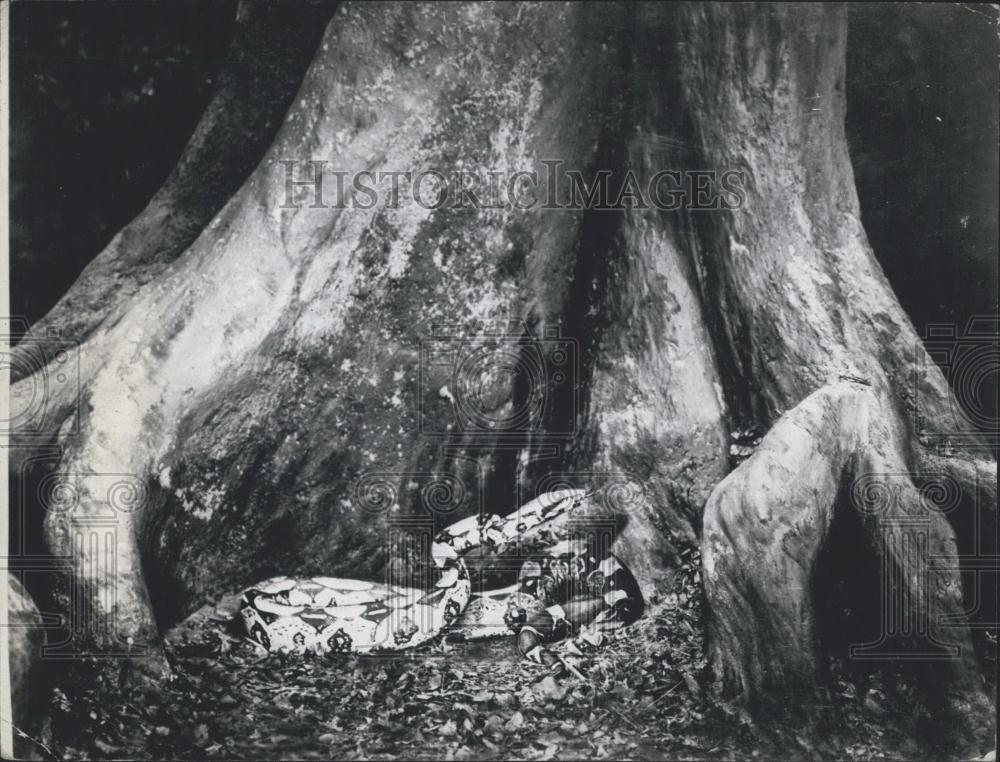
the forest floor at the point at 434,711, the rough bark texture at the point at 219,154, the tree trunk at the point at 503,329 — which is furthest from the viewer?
the rough bark texture at the point at 219,154

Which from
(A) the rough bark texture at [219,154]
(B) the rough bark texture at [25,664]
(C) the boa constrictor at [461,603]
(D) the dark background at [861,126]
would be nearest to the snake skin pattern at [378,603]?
(C) the boa constrictor at [461,603]

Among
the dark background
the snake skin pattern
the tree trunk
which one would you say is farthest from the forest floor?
the dark background

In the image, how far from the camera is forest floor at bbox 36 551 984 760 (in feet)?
9.75

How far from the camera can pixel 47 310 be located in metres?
3.16

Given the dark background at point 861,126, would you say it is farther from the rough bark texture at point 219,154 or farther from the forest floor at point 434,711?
the forest floor at point 434,711

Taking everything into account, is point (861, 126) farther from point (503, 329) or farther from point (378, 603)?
point (378, 603)

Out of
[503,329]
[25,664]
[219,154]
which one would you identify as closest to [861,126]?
[503,329]

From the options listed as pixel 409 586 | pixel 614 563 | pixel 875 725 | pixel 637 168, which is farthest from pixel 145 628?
pixel 875 725

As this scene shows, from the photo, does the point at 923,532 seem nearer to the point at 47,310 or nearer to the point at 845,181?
the point at 845,181

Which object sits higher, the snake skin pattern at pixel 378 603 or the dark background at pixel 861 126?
the dark background at pixel 861 126

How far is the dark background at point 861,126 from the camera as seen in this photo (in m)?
3.12

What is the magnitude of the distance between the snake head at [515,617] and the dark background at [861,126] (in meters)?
1.98

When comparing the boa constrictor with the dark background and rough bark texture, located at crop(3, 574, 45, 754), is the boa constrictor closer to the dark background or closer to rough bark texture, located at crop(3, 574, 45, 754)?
rough bark texture, located at crop(3, 574, 45, 754)

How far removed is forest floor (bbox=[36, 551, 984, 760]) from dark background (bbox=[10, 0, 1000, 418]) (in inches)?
58.7
